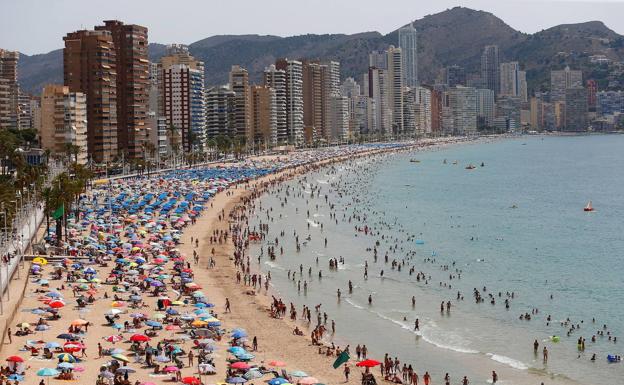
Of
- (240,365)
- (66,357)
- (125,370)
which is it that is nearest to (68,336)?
Result: (66,357)

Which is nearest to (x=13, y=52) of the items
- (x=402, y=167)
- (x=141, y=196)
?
(x=402, y=167)

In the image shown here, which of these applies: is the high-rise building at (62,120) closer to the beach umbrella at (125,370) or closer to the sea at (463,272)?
the sea at (463,272)

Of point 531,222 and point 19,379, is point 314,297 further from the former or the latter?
point 531,222

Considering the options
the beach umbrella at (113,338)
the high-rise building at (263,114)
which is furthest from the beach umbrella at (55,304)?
the high-rise building at (263,114)

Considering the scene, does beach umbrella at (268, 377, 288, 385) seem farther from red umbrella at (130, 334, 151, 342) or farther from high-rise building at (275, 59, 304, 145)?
high-rise building at (275, 59, 304, 145)

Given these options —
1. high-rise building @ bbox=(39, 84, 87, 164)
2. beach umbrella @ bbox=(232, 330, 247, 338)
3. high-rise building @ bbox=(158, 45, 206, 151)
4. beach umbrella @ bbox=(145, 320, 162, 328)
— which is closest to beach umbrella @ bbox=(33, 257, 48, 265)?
beach umbrella @ bbox=(145, 320, 162, 328)
